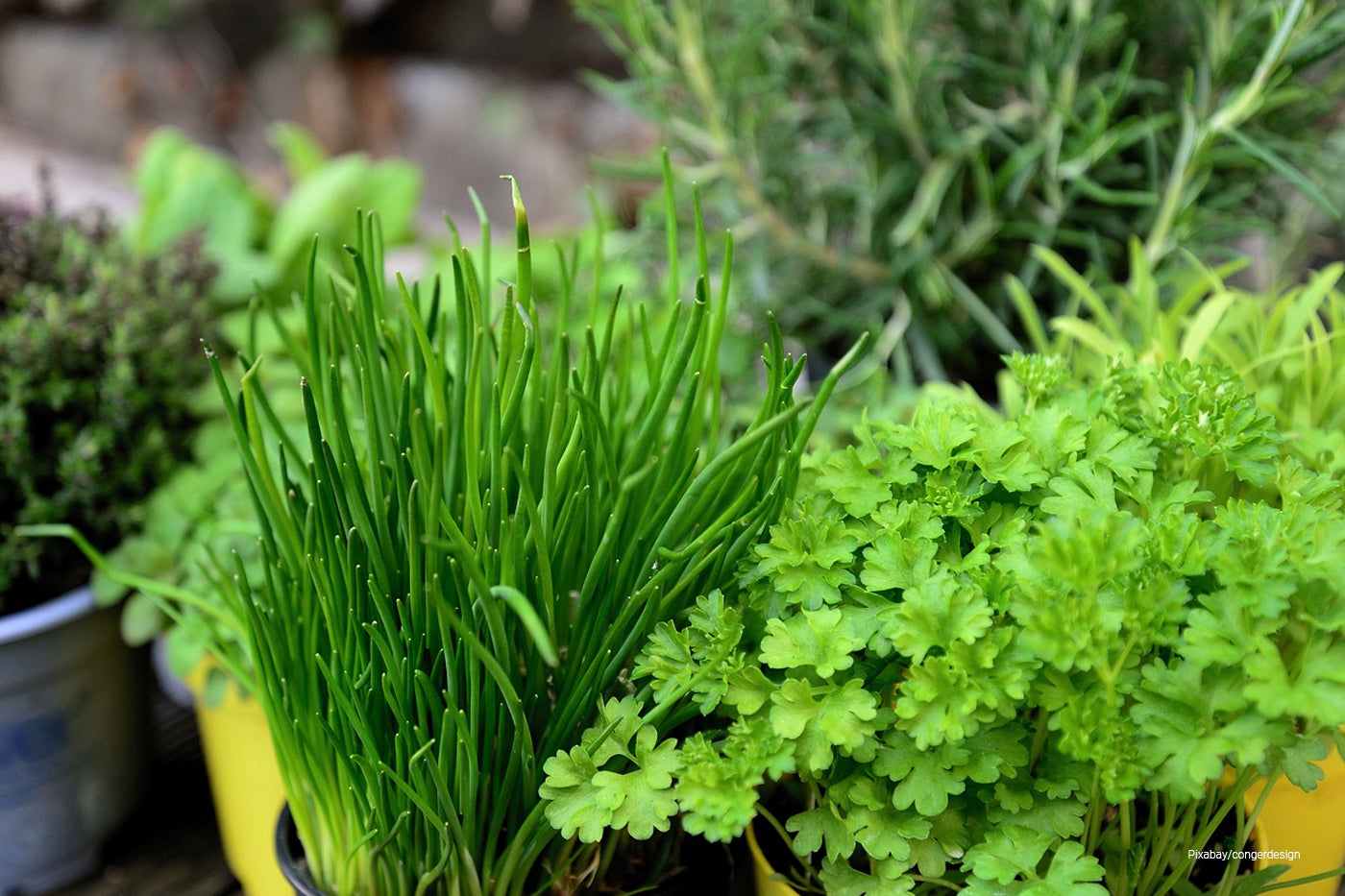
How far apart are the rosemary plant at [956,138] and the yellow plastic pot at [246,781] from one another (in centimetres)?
56

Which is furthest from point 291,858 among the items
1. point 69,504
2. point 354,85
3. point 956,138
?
point 354,85

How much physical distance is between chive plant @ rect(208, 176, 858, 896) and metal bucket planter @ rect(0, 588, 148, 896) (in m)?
0.33

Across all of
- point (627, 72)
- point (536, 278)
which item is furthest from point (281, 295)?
point (627, 72)

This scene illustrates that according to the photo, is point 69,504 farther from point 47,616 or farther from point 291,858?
point 291,858

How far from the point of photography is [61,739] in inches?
33.5

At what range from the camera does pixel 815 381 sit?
3.33 ft

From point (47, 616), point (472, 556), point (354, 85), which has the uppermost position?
point (354, 85)

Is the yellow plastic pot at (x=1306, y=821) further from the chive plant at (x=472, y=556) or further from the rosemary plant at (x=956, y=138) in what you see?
the rosemary plant at (x=956, y=138)

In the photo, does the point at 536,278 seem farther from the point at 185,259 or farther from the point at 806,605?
the point at 806,605

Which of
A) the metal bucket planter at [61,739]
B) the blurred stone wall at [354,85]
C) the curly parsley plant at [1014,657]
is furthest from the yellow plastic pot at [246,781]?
the blurred stone wall at [354,85]

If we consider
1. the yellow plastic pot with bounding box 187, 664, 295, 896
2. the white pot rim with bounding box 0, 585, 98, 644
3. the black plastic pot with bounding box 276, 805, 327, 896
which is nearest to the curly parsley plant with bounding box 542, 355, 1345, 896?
the black plastic pot with bounding box 276, 805, 327, 896

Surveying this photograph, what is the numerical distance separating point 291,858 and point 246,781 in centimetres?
18

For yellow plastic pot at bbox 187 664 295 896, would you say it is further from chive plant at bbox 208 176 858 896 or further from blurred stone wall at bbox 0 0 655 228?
blurred stone wall at bbox 0 0 655 228

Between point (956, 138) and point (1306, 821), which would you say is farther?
point (956, 138)
